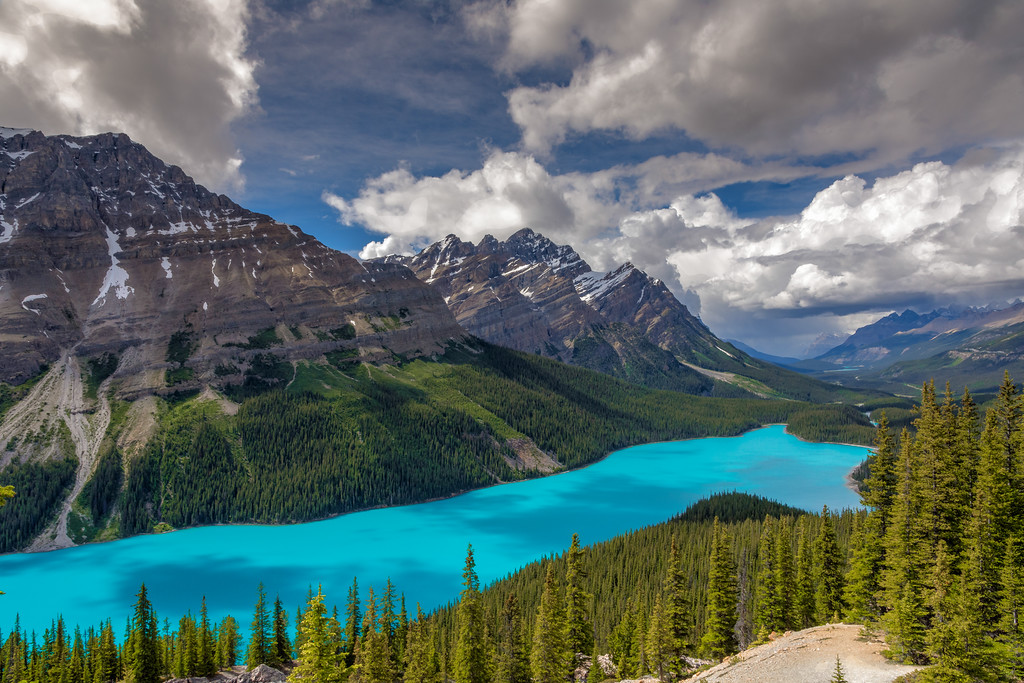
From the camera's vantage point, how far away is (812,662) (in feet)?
102

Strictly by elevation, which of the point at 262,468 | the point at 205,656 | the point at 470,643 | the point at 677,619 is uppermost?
the point at 262,468

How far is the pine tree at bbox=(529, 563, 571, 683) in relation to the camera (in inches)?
1773

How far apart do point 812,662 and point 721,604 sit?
72.5ft

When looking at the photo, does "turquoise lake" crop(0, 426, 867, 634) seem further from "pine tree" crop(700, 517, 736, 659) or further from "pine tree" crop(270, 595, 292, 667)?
"pine tree" crop(700, 517, 736, 659)

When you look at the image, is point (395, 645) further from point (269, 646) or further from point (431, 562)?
point (431, 562)

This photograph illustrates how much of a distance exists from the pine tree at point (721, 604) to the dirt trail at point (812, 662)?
45.9 feet

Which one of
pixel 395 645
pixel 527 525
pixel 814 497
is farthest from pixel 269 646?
pixel 814 497

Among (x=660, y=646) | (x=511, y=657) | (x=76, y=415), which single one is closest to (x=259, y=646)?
(x=511, y=657)

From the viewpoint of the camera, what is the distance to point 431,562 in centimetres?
11212

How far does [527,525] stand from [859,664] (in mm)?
113529

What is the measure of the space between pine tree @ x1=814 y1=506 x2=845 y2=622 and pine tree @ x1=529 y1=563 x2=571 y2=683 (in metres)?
25.4

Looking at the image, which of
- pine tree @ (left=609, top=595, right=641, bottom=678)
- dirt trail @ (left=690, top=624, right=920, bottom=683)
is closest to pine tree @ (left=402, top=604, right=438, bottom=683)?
pine tree @ (left=609, top=595, right=641, bottom=678)

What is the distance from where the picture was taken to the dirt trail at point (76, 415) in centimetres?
13862

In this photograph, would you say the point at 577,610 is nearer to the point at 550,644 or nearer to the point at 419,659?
the point at 550,644
